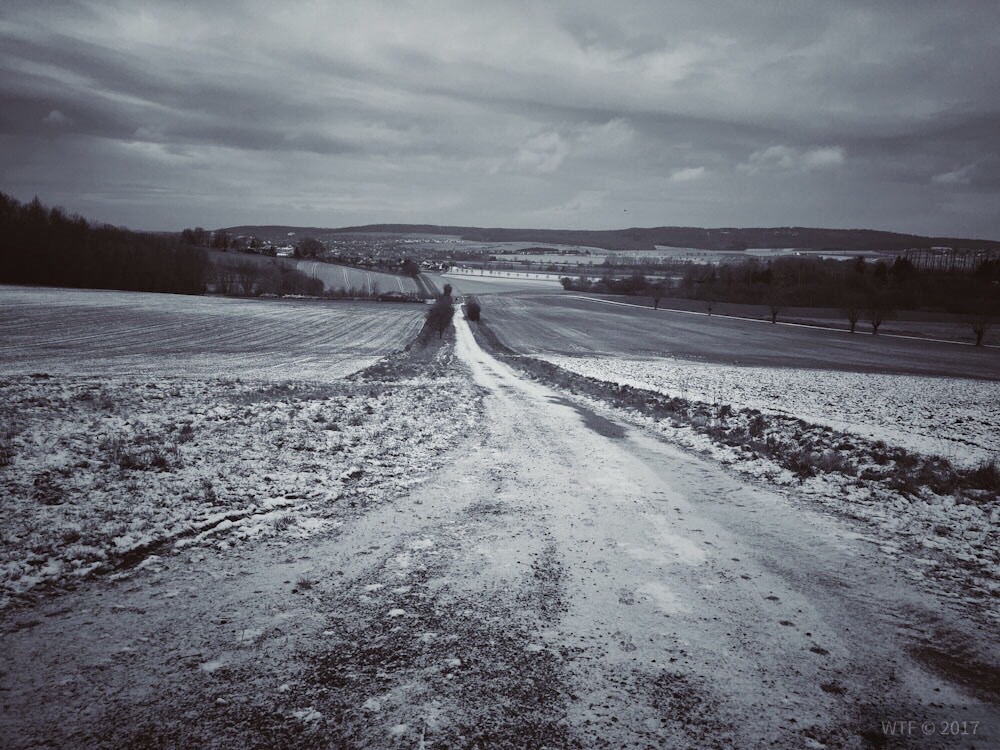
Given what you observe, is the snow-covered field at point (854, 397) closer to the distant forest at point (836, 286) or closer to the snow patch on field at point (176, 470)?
the snow patch on field at point (176, 470)

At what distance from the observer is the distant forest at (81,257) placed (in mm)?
73812

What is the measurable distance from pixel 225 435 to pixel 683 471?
30.1 ft

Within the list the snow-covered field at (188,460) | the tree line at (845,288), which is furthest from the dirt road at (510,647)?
the tree line at (845,288)

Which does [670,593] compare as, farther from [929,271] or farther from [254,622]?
[929,271]

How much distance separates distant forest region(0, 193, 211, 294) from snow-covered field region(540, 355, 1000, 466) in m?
76.7

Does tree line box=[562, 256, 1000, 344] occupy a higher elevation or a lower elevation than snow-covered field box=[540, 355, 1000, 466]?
higher

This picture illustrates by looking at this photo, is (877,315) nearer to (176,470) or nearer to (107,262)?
(176,470)

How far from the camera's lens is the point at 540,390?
75.0 feet

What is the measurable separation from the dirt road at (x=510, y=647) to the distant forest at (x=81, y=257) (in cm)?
9324

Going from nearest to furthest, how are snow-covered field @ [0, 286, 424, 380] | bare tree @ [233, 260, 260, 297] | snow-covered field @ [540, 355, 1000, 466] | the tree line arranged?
snow-covered field @ [540, 355, 1000, 466] → snow-covered field @ [0, 286, 424, 380] → the tree line → bare tree @ [233, 260, 260, 297]

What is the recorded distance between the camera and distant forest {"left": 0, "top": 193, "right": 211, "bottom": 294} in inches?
2906

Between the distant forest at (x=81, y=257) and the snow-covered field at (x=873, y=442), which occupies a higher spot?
the distant forest at (x=81, y=257)

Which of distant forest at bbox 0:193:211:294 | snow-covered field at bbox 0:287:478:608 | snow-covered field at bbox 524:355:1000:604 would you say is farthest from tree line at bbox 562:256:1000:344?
distant forest at bbox 0:193:211:294

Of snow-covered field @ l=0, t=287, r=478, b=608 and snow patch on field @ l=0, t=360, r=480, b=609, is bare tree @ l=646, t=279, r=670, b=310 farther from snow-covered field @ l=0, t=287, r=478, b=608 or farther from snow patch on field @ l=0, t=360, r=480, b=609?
snow patch on field @ l=0, t=360, r=480, b=609
